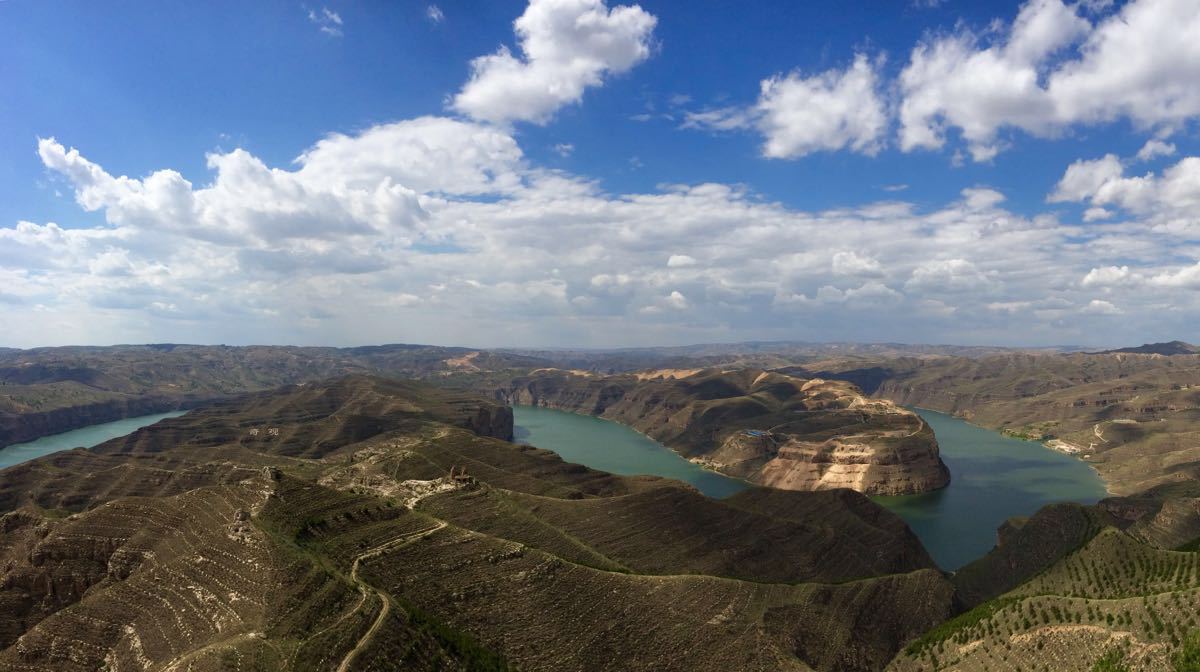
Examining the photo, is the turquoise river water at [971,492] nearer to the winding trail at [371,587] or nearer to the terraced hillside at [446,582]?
the terraced hillside at [446,582]

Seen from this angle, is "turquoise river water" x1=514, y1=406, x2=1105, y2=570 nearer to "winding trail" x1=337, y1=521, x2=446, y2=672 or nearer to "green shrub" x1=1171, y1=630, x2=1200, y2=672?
"green shrub" x1=1171, y1=630, x2=1200, y2=672

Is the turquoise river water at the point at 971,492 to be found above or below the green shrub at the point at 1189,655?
below

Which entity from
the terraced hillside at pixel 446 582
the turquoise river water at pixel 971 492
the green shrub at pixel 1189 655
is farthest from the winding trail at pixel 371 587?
the turquoise river water at pixel 971 492

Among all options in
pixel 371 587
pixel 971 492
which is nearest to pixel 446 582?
pixel 371 587

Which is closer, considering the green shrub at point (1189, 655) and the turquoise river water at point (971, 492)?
the green shrub at point (1189, 655)

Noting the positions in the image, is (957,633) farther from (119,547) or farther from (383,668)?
(119,547)

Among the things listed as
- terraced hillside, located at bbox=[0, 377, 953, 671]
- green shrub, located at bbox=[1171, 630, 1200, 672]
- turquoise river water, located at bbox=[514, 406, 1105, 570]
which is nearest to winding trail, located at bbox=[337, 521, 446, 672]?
terraced hillside, located at bbox=[0, 377, 953, 671]

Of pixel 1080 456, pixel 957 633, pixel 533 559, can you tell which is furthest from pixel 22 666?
pixel 1080 456
